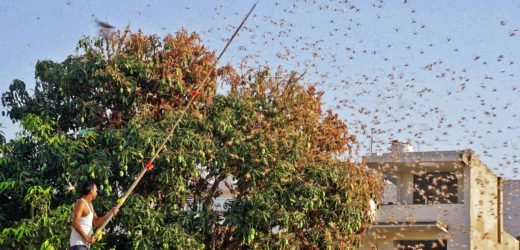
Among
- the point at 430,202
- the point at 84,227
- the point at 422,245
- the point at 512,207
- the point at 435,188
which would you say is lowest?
the point at 84,227

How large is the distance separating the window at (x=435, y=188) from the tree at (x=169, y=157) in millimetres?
5853

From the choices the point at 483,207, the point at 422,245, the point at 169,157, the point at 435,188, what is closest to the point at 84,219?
the point at 169,157

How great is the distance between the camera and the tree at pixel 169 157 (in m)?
17.5

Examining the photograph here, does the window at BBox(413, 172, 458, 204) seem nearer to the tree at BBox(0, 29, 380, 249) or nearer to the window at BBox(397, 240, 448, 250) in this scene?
the window at BBox(397, 240, 448, 250)

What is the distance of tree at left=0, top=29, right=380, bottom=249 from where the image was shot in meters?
17.5

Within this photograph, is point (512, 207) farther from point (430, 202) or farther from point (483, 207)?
point (430, 202)

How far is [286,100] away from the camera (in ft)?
64.4

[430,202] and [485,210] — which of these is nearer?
[430,202]

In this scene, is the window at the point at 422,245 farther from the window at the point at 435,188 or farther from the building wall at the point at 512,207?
the building wall at the point at 512,207

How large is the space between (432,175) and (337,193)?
689 cm

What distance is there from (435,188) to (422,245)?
1.39 metres

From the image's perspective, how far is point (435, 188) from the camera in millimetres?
25391

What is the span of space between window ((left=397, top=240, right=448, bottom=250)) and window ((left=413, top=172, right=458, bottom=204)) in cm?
94

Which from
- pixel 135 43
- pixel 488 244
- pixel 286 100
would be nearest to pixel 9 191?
pixel 135 43
